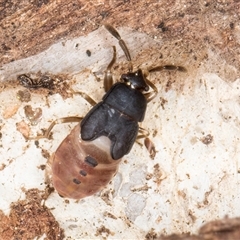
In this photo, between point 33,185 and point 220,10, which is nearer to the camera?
point 220,10

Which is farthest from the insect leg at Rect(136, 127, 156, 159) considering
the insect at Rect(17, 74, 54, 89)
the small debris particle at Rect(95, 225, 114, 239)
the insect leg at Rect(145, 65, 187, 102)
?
the insect at Rect(17, 74, 54, 89)

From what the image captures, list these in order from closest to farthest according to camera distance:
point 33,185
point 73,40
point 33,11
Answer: point 33,11, point 73,40, point 33,185

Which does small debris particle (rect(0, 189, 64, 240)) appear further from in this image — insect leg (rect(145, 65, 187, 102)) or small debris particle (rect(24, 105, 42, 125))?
insect leg (rect(145, 65, 187, 102))

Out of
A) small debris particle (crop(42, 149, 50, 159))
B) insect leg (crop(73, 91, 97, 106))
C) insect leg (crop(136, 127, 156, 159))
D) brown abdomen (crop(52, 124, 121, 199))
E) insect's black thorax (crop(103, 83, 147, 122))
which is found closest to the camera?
brown abdomen (crop(52, 124, 121, 199))

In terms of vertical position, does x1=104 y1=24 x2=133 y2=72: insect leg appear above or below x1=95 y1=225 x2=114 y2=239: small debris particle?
above

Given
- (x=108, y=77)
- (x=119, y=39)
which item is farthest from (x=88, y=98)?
(x=119, y=39)

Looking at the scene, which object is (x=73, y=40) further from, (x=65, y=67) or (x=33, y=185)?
(x=33, y=185)

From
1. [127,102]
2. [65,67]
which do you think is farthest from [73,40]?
[127,102]

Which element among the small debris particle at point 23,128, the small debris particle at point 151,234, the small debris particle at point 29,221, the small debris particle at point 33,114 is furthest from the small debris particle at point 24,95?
the small debris particle at point 151,234
